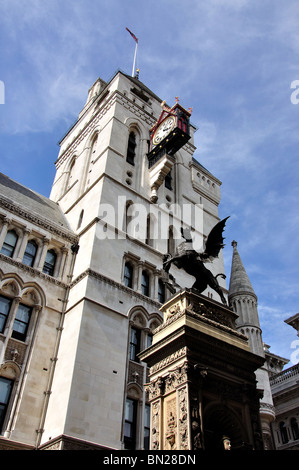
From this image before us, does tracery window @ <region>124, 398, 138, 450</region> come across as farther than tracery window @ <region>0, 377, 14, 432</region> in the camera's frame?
Yes

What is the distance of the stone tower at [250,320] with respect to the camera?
86.4 feet

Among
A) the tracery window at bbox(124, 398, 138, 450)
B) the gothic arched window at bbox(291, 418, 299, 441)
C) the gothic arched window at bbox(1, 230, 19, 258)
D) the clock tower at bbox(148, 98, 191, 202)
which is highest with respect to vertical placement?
the clock tower at bbox(148, 98, 191, 202)

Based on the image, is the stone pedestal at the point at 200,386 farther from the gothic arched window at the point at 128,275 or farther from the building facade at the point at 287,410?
the building facade at the point at 287,410

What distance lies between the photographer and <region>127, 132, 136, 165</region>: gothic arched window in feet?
111

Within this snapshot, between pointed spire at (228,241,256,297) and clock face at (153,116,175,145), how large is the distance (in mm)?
11306

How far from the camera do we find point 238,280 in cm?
3250

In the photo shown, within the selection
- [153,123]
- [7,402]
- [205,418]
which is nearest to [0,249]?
[7,402]

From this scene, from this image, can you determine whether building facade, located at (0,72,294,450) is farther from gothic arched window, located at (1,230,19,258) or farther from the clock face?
the clock face

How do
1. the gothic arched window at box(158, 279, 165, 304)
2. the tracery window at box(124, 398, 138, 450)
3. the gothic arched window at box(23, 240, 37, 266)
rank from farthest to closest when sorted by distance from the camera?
the gothic arched window at box(158, 279, 165, 304) → the gothic arched window at box(23, 240, 37, 266) → the tracery window at box(124, 398, 138, 450)

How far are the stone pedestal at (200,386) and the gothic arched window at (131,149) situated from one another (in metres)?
22.6

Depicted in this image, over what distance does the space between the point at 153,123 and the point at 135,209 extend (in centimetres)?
1195

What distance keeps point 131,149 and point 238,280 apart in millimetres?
13511

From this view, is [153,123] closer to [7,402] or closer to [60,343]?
[60,343]

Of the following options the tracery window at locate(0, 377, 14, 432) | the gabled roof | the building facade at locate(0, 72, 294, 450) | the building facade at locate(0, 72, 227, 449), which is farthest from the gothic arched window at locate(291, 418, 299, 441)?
the gabled roof
